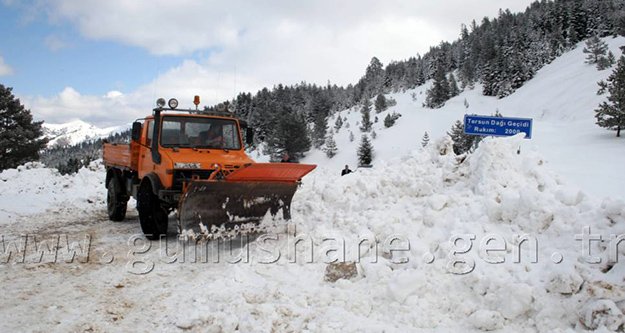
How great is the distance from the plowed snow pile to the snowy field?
0.02 metres

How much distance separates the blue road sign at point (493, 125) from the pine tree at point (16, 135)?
104ft

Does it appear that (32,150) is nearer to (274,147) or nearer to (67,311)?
(274,147)

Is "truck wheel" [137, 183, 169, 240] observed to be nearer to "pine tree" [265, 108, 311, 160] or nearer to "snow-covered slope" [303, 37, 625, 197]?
"snow-covered slope" [303, 37, 625, 197]

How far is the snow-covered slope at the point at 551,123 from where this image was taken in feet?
54.7

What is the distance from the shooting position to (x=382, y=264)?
4.90 m

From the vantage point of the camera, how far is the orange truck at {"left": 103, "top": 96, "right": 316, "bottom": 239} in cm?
634

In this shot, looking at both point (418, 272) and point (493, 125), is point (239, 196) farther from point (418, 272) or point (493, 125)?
point (493, 125)

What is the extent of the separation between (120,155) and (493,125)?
866 cm

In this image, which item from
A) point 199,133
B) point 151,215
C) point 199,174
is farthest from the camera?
point 199,133

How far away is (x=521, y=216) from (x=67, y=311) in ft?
17.7

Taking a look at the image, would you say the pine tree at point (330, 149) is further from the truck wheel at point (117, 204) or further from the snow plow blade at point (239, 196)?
the snow plow blade at point (239, 196)

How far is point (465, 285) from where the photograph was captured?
4.29 m

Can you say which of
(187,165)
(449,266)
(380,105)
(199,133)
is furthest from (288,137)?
(449,266)

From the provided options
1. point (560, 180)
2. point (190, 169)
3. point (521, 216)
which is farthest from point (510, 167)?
point (190, 169)
